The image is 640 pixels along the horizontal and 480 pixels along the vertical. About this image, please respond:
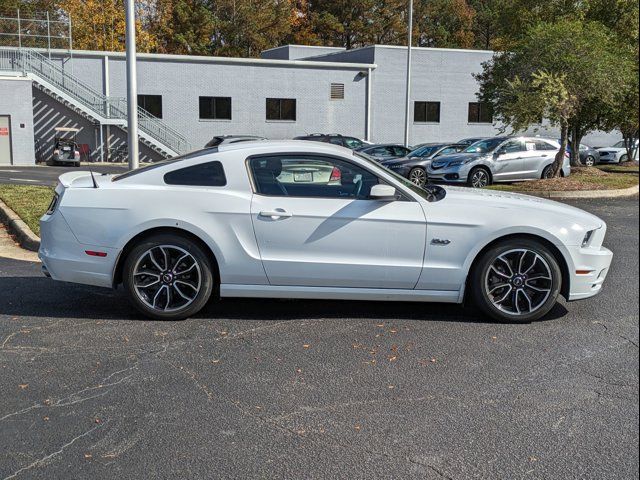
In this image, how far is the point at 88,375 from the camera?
4.98 meters

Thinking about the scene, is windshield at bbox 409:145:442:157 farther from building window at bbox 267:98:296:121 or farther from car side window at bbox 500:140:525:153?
building window at bbox 267:98:296:121

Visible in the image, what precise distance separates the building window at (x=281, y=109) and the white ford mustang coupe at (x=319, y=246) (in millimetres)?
31592

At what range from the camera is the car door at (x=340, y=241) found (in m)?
6.21

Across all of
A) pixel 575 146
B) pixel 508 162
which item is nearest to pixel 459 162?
pixel 508 162

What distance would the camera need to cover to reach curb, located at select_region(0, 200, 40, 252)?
9.87m

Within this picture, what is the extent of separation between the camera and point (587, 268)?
20.5 feet

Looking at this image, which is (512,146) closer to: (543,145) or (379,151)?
(543,145)

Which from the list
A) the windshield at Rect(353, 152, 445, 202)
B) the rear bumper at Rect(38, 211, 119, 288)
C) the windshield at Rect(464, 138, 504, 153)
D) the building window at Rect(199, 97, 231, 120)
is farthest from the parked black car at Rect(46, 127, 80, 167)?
the windshield at Rect(353, 152, 445, 202)

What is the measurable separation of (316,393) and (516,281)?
2423 mm

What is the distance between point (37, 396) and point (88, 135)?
31.2 m

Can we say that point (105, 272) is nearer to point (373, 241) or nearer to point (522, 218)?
point (373, 241)

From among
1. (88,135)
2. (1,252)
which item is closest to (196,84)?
(88,135)

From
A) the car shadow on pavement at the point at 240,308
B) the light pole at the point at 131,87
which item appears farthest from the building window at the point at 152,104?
the car shadow on pavement at the point at 240,308

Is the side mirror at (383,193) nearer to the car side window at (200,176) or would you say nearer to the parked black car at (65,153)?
the car side window at (200,176)
